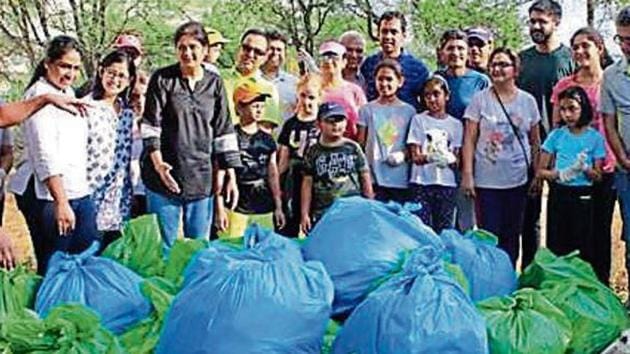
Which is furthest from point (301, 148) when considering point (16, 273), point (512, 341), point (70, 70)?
point (512, 341)

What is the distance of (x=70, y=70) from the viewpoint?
443cm

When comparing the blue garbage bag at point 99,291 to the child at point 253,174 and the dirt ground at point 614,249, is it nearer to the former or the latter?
the dirt ground at point 614,249

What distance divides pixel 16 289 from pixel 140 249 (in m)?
0.57

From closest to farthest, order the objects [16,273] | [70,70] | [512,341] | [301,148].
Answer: [512,341] → [16,273] → [70,70] → [301,148]

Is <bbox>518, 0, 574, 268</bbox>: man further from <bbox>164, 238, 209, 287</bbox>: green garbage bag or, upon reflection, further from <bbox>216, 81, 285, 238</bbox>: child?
<bbox>164, 238, 209, 287</bbox>: green garbage bag

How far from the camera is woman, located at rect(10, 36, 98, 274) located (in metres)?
4.31

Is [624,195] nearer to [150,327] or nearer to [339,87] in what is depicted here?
[339,87]

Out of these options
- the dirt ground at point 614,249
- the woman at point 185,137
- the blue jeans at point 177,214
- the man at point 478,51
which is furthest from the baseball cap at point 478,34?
the blue jeans at point 177,214

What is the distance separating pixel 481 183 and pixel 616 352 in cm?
243

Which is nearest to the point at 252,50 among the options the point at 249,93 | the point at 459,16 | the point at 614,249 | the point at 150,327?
the point at 249,93

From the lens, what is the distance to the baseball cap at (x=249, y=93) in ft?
17.3

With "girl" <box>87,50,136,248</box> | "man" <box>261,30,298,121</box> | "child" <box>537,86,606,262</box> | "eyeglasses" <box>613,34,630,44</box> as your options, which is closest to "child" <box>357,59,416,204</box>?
"man" <box>261,30,298,121</box>

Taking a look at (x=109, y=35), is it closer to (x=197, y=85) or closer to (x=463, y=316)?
(x=197, y=85)

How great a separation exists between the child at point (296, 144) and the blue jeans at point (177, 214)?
0.51m
